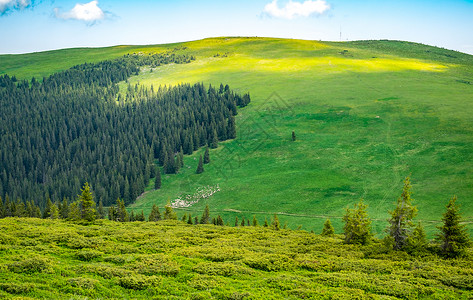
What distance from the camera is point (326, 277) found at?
30.3 metres

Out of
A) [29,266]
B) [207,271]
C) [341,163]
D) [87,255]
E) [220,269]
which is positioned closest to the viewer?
[29,266]

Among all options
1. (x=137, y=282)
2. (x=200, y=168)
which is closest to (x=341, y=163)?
(x=200, y=168)

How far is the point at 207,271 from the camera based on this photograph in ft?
101

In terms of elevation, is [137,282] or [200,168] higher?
[137,282]

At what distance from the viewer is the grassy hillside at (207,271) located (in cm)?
2448

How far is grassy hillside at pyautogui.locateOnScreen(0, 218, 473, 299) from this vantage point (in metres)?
24.5

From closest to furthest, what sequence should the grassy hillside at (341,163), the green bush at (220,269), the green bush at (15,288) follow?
the green bush at (15,288) < the green bush at (220,269) < the grassy hillside at (341,163)

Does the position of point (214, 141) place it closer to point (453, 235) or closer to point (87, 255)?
point (453, 235)

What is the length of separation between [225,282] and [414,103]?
189221 mm

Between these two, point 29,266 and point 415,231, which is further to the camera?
point 415,231

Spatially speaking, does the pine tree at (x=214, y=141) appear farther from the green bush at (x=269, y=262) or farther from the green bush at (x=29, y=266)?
the green bush at (x=29, y=266)

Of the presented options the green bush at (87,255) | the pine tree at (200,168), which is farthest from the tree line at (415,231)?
the pine tree at (200,168)

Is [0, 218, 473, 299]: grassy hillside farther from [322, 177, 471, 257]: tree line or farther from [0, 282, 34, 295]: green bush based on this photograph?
[322, 177, 471, 257]: tree line

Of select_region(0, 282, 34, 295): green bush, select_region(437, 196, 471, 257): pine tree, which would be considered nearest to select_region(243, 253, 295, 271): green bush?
select_region(437, 196, 471, 257): pine tree
